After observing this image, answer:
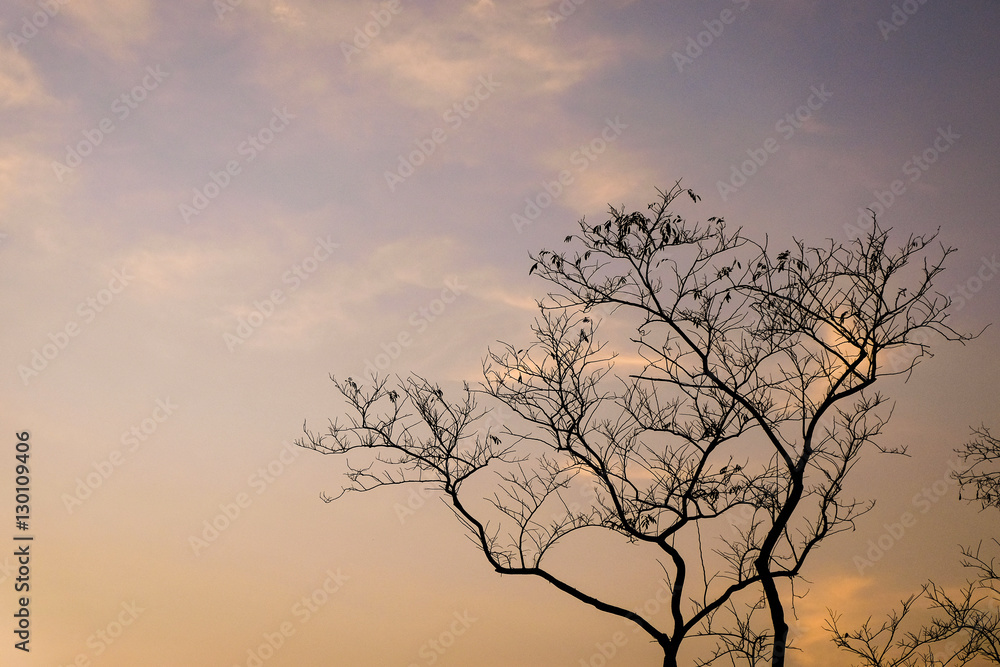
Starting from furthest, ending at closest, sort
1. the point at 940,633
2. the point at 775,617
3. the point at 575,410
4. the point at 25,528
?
the point at 25,528 → the point at 940,633 → the point at 575,410 → the point at 775,617

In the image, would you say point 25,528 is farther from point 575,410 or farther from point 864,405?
point 864,405

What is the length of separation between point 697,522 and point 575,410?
2250 millimetres

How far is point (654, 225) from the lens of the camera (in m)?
9.59

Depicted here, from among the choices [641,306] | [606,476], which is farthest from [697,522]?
[641,306]

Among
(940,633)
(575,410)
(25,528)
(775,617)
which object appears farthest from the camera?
(25,528)

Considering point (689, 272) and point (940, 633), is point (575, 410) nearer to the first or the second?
point (689, 272)

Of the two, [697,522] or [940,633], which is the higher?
[940,633]

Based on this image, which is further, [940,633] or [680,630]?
[940,633]

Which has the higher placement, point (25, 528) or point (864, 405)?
point (864, 405)

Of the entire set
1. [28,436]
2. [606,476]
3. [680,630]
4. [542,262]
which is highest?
[542,262]

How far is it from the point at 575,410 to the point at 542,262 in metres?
2.03

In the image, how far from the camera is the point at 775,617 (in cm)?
954

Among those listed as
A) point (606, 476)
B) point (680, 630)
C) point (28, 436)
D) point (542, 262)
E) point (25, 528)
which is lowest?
point (25, 528)

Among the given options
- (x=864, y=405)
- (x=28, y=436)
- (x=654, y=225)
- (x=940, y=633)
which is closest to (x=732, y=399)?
(x=864, y=405)
